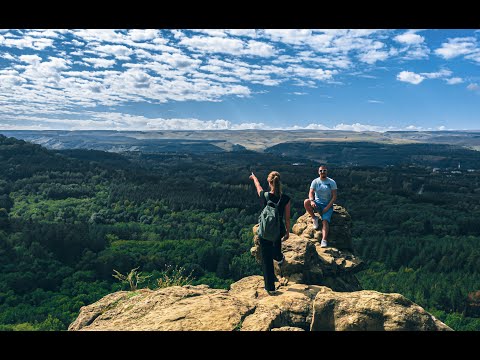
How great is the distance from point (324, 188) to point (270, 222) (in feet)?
15.7

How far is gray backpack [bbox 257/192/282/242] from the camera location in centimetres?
1095

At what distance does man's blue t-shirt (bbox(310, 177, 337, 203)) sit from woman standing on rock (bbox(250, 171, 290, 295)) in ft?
12.5

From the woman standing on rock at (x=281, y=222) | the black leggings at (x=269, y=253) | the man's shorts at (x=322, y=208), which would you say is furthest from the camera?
the man's shorts at (x=322, y=208)

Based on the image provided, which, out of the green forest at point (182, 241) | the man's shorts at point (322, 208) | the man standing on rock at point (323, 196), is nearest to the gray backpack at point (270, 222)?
the man standing on rock at point (323, 196)

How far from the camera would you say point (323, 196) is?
1505 cm

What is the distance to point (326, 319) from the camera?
29.9ft

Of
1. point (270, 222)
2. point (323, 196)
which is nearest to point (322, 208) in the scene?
point (323, 196)

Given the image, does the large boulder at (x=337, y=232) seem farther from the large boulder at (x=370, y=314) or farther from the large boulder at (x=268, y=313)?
the large boulder at (x=370, y=314)

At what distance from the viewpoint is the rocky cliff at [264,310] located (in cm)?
858

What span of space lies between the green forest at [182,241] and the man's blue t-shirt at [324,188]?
4338 mm

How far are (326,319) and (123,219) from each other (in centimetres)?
13652

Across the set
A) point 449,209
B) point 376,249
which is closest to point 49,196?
point 376,249
